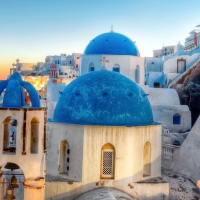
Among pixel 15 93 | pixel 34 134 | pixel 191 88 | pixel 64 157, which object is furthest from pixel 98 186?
pixel 191 88

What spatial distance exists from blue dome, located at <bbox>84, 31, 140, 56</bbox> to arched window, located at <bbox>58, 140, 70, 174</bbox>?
14.3 m

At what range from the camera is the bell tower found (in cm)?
1027

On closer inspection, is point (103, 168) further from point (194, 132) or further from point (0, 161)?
point (194, 132)

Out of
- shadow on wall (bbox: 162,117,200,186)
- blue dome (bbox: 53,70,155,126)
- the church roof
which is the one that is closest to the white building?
blue dome (bbox: 53,70,155,126)

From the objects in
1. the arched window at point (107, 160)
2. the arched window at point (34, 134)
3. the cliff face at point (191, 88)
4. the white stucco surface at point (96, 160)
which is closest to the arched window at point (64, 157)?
the white stucco surface at point (96, 160)

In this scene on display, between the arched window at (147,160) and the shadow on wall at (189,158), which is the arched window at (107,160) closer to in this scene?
the arched window at (147,160)

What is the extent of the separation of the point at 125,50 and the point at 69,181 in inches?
641

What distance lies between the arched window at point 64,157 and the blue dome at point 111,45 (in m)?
14.3

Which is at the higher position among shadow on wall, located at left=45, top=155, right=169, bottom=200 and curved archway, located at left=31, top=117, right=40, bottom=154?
curved archway, located at left=31, top=117, right=40, bottom=154

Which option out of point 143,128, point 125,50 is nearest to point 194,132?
point 143,128

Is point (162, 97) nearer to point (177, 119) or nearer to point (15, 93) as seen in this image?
point (177, 119)

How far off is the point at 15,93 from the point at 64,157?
15.4 feet

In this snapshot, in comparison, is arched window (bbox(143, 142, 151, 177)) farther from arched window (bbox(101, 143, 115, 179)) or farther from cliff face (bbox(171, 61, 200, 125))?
cliff face (bbox(171, 61, 200, 125))

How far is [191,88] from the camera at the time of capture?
3150 centimetres
